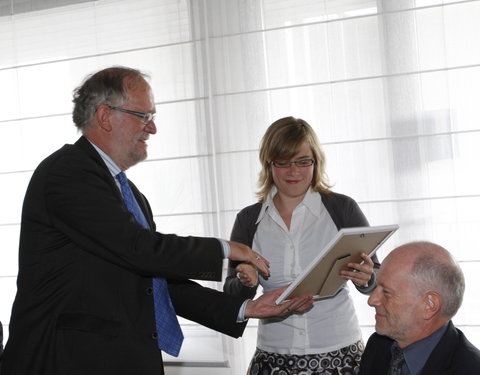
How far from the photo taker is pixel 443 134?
3.31 m

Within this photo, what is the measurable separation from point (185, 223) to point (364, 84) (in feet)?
3.94

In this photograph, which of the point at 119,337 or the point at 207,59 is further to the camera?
the point at 207,59

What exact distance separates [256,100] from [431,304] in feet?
6.73

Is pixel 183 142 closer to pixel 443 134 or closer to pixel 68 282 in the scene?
pixel 443 134

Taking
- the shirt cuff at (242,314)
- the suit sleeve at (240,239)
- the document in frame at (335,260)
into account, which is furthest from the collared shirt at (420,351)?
the suit sleeve at (240,239)

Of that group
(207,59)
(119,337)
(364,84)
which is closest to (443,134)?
(364,84)

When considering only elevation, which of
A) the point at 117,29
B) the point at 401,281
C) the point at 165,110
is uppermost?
the point at 117,29

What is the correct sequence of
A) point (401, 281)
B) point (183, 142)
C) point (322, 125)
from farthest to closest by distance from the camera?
point (183, 142) < point (322, 125) < point (401, 281)

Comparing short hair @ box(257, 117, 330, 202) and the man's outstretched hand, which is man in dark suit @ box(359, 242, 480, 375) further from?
short hair @ box(257, 117, 330, 202)

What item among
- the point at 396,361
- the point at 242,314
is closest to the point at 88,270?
the point at 242,314

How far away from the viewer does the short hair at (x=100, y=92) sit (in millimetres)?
2031

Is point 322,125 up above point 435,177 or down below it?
above

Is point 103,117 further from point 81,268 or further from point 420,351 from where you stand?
point 420,351

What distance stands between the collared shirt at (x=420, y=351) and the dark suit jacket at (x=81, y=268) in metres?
0.53
